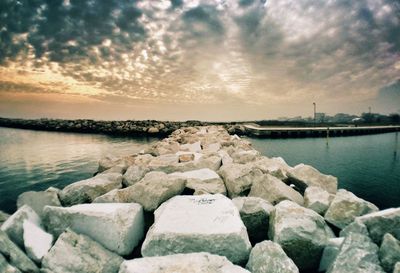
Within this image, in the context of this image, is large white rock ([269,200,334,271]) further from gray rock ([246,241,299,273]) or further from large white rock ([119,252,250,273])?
large white rock ([119,252,250,273])

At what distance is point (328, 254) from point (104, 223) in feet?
7.72

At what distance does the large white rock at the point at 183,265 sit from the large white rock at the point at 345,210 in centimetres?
179

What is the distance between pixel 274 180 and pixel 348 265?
1883mm

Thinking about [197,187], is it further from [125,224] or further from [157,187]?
[125,224]

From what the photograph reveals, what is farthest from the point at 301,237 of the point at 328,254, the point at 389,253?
the point at 389,253

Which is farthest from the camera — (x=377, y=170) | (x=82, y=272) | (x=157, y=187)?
(x=377, y=170)

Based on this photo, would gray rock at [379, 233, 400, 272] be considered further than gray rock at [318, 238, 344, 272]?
No

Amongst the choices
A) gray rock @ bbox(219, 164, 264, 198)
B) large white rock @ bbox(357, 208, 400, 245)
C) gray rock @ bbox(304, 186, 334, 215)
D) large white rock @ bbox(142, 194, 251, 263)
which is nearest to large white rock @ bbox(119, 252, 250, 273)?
large white rock @ bbox(142, 194, 251, 263)

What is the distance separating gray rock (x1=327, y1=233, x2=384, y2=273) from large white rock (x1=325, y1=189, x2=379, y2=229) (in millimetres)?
840

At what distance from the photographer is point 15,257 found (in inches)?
90.0

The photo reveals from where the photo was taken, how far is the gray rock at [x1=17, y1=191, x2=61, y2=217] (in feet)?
11.9

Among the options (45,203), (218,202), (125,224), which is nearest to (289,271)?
(218,202)

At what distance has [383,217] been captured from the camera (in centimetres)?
260

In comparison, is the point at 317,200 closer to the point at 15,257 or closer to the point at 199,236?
the point at 199,236
